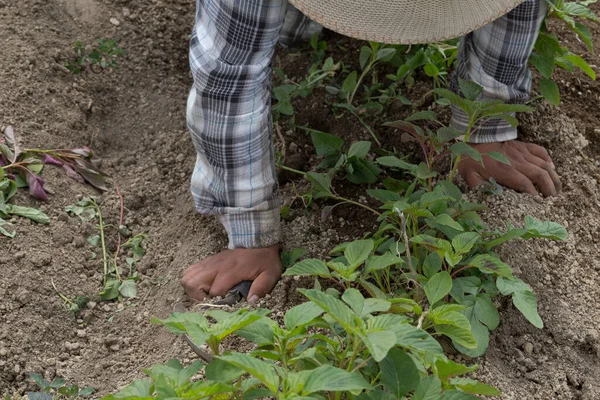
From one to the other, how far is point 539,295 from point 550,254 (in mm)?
131

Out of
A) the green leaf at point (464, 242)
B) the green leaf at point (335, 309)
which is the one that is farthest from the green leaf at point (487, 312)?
the green leaf at point (335, 309)

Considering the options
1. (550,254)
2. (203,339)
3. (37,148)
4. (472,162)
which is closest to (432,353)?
(203,339)

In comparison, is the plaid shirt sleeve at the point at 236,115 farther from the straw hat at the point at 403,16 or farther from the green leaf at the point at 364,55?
the green leaf at the point at 364,55

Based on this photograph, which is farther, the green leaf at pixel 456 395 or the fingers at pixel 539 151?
the fingers at pixel 539 151

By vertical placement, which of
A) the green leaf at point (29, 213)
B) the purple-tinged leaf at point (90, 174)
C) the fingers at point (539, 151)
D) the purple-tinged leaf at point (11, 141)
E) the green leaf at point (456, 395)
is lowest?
the purple-tinged leaf at point (90, 174)

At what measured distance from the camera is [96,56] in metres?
2.52

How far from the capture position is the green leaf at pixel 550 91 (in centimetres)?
215

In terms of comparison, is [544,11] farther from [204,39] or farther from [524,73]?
[204,39]

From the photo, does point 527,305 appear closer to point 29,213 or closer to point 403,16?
point 403,16

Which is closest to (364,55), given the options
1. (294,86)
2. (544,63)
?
(294,86)

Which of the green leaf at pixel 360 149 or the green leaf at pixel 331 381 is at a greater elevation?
the green leaf at pixel 331 381

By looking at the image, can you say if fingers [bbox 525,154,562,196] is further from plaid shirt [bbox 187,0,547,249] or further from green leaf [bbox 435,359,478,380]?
Result: green leaf [bbox 435,359,478,380]

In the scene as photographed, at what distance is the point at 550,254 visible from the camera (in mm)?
1917

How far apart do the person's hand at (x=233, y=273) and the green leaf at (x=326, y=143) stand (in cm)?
30
